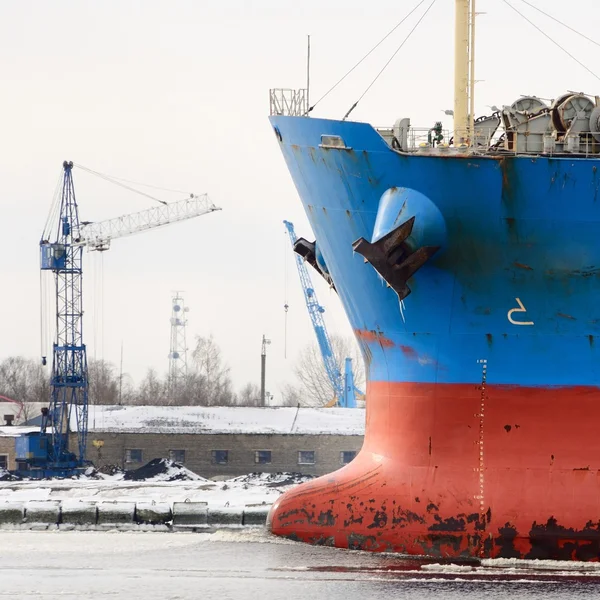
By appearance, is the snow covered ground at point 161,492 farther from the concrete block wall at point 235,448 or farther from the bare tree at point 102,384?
the bare tree at point 102,384

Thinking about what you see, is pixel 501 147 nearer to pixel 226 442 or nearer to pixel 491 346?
pixel 491 346

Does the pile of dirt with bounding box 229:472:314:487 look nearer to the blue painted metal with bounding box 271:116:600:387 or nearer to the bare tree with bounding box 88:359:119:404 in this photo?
the blue painted metal with bounding box 271:116:600:387

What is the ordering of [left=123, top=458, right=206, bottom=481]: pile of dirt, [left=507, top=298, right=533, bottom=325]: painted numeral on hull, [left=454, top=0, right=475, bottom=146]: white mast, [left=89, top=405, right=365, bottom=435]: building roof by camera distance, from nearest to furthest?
[left=507, top=298, right=533, bottom=325]: painted numeral on hull, [left=454, top=0, right=475, bottom=146]: white mast, [left=123, top=458, right=206, bottom=481]: pile of dirt, [left=89, top=405, right=365, bottom=435]: building roof

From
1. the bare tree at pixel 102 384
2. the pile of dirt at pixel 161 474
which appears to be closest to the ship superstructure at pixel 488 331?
the pile of dirt at pixel 161 474

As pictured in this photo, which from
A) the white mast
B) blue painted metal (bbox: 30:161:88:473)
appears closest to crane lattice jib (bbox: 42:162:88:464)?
blue painted metal (bbox: 30:161:88:473)

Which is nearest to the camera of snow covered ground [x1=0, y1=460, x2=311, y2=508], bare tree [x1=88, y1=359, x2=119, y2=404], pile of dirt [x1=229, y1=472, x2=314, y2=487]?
snow covered ground [x1=0, y1=460, x2=311, y2=508]

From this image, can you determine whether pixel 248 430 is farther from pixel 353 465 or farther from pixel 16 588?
pixel 16 588

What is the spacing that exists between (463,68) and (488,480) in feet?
25.7

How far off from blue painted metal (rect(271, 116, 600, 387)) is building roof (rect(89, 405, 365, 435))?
4013 centimetres

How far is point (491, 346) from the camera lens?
2073cm

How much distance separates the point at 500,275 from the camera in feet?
67.6

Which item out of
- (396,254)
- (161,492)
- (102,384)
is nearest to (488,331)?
(396,254)

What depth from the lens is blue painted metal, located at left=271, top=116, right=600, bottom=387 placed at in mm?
20328

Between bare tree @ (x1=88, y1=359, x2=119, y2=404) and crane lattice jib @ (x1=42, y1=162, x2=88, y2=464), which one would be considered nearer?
crane lattice jib @ (x1=42, y1=162, x2=88, y2=464)
